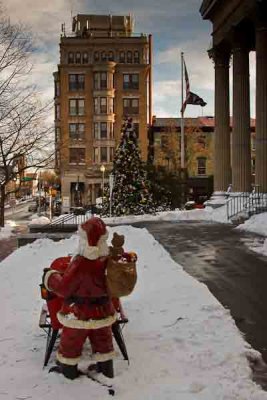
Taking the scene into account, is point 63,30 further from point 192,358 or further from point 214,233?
point 192,358

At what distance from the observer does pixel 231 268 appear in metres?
11.2

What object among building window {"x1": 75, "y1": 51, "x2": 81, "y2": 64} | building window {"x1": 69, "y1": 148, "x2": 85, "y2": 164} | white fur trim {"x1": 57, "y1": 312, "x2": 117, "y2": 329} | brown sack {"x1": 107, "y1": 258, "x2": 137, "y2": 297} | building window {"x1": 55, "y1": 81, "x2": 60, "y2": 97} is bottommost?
white fur trim {"x1": 57, "y1": 312, "x2": 117, "y2": 329}

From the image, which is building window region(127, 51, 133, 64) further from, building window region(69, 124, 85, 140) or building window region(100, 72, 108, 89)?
building window region(69, 124, 85, 140)

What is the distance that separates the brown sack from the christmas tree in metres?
25.4

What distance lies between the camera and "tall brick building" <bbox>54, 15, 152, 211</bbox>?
6438 centimetres

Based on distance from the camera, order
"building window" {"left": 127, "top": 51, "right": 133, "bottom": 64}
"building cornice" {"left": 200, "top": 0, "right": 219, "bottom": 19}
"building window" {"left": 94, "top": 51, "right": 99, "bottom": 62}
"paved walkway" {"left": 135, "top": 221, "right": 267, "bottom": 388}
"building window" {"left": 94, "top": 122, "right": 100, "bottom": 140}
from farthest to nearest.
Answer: "building window" {"left": 127, "top": 51, "right": 133, "bottom": 64}
"building window" {"left": 94, "top": 51, "right": 99, "bottom": 62}
"building window" {"left": 94, "top": 122, "right": 100, "bottom": 140}
"building cornice" {"left": 200, "top": 0, "right": 219, "bottom": 19}
"paved walkway" {"left": 135, "top": 221, "right": 267, "bottom": 388}

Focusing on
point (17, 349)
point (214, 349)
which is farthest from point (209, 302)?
point (17, 349)

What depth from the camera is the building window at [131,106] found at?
65625 mm

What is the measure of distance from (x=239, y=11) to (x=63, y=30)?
144 ft

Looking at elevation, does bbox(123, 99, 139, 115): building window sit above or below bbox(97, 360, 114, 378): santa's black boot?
above

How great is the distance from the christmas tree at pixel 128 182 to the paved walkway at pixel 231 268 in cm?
1002

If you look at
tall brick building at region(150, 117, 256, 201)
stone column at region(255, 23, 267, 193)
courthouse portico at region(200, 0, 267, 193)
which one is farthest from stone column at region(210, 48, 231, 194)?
tall brick building at region(150, 117, 256, 201)

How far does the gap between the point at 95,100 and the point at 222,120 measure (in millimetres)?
36686

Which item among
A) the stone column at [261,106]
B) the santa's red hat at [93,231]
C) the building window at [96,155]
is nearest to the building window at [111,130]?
the building window at [96,155]
